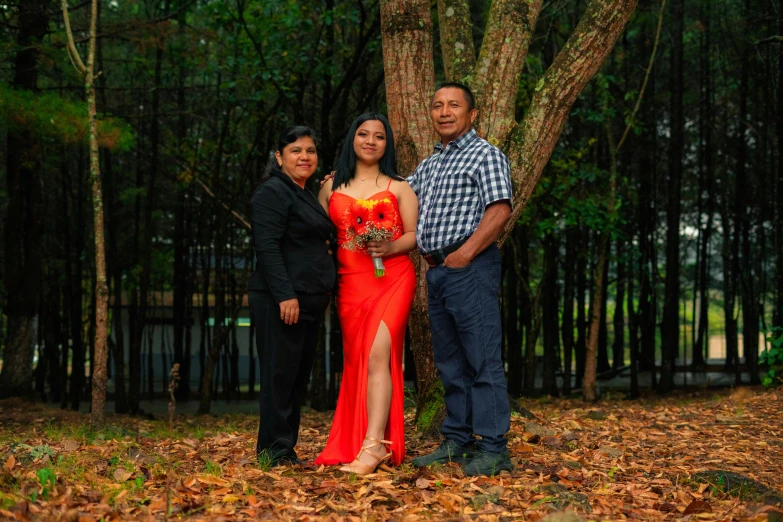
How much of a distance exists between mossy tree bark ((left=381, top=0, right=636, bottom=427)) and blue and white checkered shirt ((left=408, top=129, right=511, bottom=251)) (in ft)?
3.69

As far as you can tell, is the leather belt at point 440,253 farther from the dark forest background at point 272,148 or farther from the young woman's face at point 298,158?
the dark forest background at point 272,148

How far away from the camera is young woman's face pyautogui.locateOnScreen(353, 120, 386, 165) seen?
442 centimetres

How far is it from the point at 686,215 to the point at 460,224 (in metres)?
16.5

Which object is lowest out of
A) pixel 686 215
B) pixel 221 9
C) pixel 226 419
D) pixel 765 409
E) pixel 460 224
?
pixel 226 419

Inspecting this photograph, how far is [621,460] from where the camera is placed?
4.85 meters

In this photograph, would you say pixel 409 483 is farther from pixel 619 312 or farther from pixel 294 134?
pixel 619 312

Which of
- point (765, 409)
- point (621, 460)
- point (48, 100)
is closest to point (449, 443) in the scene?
point (621, 460)

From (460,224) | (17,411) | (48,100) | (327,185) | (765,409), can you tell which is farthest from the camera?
(17,411)

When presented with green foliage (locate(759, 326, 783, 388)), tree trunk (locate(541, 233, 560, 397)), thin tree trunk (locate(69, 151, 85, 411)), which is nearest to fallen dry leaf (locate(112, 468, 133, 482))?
green foliage (locate(759, 326, 783, 388))

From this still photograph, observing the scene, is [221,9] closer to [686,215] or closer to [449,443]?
[449,443]

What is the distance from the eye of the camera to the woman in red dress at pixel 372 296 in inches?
174

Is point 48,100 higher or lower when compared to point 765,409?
higher

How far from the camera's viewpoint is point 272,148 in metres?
13.8

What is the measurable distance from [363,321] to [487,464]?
3.49ft
